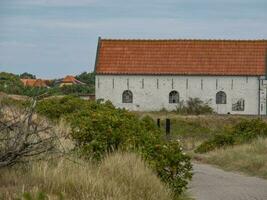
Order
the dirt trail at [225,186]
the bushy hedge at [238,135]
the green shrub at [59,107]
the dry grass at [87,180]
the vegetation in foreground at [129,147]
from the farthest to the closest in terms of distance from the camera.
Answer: the bushy hedge at [238,135] < the green shrub at [59,107] < the dirt trail at [225,186] < the vegetation in foreground at [129,147] < the dry grass at [87,180]

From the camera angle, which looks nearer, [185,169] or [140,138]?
[185,169]

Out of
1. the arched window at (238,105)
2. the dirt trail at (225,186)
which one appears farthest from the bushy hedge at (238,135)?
the arched window at (238,105)

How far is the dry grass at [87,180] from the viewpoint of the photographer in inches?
336

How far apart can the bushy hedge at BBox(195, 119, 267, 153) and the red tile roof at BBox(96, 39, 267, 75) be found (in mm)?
27804

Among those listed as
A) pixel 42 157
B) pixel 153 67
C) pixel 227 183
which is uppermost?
pixel 153 67

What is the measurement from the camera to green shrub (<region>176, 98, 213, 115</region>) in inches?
2149

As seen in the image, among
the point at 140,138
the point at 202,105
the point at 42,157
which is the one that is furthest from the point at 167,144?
the point at 202,105

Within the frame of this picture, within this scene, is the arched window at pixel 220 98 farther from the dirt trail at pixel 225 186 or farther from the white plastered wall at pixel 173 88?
the dirt trail at pixel 225 186

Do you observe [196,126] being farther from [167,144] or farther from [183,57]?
[167,144]

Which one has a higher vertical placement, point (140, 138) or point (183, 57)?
point (183, 57)

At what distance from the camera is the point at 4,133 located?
10.5 metres

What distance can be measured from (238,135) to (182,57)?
30935 millimetres

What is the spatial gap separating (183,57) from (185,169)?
4597 cm

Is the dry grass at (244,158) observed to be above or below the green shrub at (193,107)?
below
